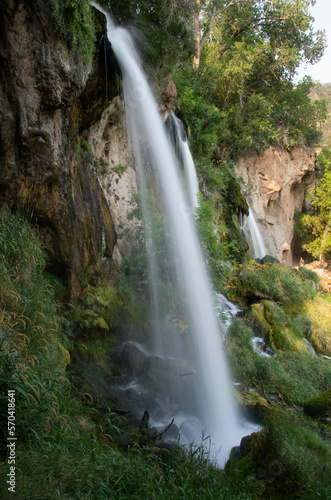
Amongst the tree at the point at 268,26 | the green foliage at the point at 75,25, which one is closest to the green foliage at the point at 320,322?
the green foliage at the point at 75,25

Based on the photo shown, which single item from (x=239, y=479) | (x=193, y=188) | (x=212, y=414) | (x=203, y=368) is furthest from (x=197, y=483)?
(x=193, y=188)

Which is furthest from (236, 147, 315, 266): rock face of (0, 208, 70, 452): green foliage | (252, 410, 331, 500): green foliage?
(0, 208, 70, 452): green foliage

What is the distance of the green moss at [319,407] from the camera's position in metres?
5.34

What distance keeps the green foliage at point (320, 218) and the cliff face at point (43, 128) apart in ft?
60.0

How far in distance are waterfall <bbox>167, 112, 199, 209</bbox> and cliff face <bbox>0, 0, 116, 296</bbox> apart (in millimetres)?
5517

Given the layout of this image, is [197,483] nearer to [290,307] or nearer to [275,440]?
[275,440]

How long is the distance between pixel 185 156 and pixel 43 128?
25.9ft

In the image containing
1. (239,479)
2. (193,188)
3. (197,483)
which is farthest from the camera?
(193,188)

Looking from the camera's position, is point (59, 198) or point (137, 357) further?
point (137, 357)

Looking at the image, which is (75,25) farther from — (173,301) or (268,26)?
(268,26)

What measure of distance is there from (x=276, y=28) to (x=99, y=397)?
21.2 meters

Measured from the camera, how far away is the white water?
16.5 metres

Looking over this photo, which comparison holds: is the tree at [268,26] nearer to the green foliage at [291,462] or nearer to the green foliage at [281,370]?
the green foliage at [281,370]

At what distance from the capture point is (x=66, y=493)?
2154mm
